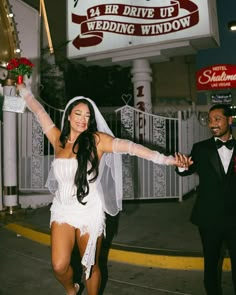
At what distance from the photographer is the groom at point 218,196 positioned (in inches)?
126

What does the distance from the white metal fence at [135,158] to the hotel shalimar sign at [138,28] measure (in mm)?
1671

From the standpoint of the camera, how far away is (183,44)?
841cm

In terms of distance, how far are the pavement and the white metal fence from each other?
3.44ft

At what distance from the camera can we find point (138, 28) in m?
8.80

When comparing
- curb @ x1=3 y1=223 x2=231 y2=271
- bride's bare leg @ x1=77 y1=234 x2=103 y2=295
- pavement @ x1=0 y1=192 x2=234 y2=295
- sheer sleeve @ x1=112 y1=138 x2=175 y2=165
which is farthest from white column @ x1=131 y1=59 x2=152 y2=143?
bride's bare leg @ x1=77 y1=234 x2=103 y2=295

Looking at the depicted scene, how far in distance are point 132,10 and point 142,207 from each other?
15.5ft

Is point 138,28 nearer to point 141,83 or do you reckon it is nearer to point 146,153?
point 141,83

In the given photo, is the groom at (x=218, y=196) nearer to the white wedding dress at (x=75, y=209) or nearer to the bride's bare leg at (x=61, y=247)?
the white wedding dress at (x=75, y=209)

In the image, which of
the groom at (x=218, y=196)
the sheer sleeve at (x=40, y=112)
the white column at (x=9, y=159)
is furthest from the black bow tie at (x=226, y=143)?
the white column at (x=9, y=159)

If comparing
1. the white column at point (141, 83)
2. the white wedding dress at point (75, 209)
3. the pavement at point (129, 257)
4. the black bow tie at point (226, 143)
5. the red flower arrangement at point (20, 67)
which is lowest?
the pavement at point (129, 257)

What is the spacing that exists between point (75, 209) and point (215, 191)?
49.4 inches

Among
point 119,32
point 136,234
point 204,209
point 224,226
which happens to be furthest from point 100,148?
point 119,32

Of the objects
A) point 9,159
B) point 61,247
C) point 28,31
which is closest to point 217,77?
point 28,31

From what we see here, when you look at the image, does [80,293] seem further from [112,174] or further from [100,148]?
[100,148]
